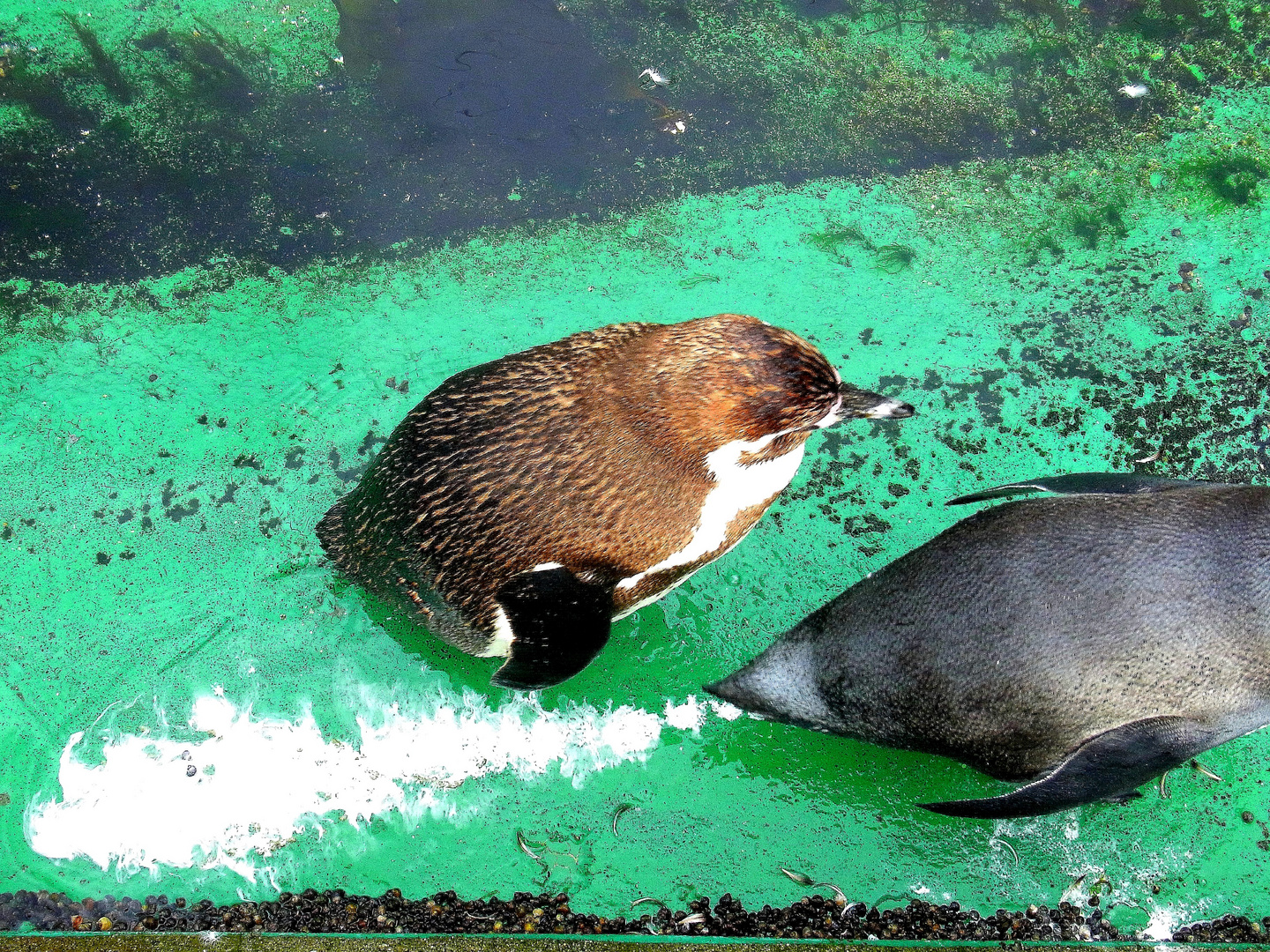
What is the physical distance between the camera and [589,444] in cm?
210

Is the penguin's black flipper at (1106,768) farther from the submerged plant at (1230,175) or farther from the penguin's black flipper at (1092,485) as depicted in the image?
the submerged plant at (1230,175)

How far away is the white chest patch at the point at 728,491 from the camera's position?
2176 millimetres

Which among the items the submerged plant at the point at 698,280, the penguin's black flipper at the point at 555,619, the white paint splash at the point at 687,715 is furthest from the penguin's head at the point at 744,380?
the submerged plant at the point at 698,280

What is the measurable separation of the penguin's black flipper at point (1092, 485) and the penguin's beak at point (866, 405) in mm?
615

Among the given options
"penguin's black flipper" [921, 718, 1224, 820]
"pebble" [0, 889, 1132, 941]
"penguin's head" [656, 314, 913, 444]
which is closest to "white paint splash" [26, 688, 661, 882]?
"pebble" [0, 889, 1132, 941]

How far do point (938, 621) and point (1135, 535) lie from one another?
1.64ft

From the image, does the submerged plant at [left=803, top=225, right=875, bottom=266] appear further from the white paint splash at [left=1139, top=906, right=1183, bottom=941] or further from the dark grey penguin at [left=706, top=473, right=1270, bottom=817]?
the white paint splash at [left=1139, top=906, right=1183, bottom=941]

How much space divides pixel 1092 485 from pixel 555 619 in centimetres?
156

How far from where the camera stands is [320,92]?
137 inches

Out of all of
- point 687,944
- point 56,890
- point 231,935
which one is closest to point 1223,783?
point 687,944

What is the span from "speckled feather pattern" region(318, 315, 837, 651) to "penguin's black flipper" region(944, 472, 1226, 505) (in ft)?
2.61

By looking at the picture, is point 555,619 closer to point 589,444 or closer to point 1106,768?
point 589,444

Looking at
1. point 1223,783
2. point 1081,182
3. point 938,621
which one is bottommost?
point 1223,783

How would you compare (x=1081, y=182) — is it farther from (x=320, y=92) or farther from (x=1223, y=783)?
(x=320, y=92)
